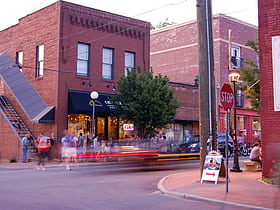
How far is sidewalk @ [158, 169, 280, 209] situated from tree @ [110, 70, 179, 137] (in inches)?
385

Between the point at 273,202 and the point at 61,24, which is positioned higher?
the point at 61,24

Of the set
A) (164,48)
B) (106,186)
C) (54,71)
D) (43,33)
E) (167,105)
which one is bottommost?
(106,186)

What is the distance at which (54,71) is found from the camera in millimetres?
24344

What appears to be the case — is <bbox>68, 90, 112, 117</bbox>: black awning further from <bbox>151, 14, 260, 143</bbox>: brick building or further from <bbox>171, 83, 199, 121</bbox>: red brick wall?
Result: <bbox>151, 14, 260, 143</bbox>: brick building

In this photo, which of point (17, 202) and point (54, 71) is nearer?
point (17, 202)

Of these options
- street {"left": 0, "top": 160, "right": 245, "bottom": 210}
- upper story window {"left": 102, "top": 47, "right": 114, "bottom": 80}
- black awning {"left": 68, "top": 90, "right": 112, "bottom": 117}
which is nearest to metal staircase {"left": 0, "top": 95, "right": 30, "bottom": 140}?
black awning {"left": 68, "top": 90, "right": 112, "bottom": 117}

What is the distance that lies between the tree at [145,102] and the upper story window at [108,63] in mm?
2720

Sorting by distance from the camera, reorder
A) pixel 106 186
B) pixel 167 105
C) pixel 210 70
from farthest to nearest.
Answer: pixel 167 105 < pixel 210 70 < pixel 106 186

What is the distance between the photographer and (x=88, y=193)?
34.4ft

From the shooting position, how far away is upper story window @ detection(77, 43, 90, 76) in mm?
25328

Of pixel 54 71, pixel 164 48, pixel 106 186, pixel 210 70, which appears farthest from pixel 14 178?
pixel 164 48

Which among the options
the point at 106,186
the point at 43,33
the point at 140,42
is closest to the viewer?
the point at 106,186

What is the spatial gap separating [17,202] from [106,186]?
3652 millimetres

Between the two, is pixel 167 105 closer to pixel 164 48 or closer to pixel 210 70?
pixel 210 70
